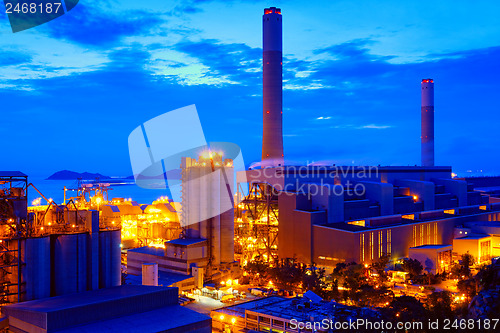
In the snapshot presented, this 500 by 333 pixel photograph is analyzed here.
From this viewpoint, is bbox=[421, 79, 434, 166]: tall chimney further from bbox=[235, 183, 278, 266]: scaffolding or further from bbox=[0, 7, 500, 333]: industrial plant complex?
bbox=[235, 183, 278, 266]: scaffolding

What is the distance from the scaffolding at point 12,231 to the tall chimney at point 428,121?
204ft

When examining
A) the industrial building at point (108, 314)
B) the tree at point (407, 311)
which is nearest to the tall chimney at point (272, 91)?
the tree at point (407, 311)

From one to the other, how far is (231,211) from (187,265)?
5681mm

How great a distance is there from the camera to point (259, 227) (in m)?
39.6

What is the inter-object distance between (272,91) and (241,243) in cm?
Result: 1827

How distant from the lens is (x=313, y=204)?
126ft

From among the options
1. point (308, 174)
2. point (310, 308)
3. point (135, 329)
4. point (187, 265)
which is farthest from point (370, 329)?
point (308, 174)

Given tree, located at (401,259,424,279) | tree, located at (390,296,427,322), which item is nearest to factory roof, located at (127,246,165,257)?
tree, located at (401,259,424,279)

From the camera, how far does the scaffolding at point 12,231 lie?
19469 millimetres

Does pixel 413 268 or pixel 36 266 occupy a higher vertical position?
pixel 36 266

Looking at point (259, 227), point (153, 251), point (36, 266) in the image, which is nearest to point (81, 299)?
point (36, 266)

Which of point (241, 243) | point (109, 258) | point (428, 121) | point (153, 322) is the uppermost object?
point (428, 121)

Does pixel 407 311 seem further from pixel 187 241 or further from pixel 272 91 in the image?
pixel 272 91

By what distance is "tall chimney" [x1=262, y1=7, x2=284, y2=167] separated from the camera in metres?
50.7
